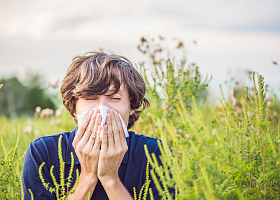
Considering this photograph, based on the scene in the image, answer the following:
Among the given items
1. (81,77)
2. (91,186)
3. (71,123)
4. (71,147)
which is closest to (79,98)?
(81,77)

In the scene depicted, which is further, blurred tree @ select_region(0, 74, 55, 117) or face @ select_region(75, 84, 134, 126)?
blurred tree @ select_region(0, 74, 55, 117)

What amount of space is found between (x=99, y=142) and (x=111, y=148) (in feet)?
0.29

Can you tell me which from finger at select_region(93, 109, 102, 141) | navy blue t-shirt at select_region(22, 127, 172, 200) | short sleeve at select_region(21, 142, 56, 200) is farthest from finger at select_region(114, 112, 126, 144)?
short sleeve at select_region(21, 142, 56, 200)

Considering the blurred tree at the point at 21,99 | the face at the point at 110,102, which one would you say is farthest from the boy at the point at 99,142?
the blurred tree at the point at 21,99

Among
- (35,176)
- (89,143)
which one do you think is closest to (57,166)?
(35,176)

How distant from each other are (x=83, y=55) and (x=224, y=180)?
Answer: 5.61 feet

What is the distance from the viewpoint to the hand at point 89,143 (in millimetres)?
2047

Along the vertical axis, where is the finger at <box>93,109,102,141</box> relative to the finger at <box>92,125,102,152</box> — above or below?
above

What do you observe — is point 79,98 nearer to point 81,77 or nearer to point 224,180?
point 81,77

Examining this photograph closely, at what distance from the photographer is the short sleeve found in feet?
6.93

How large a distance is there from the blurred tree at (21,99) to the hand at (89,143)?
30946mm

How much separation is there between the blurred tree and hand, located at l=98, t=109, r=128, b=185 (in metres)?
31.0

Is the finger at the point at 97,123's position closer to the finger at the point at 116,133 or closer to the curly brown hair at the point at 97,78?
the finger at the point at 116,133

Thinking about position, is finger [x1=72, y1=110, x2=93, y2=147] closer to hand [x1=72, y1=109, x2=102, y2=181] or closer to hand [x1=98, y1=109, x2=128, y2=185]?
hand [x1=72, y1=109, x2=102, y2=181]
